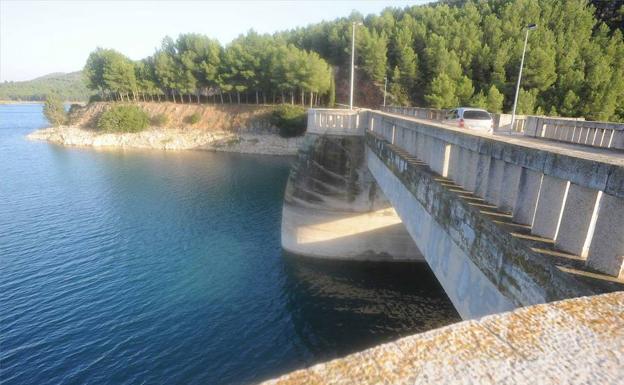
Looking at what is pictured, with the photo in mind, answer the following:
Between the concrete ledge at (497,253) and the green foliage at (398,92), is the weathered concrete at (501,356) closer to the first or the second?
the concrete ledge at (497,253)

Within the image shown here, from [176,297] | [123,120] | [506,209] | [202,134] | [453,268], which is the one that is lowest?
[176,297]

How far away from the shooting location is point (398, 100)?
62.5 meters

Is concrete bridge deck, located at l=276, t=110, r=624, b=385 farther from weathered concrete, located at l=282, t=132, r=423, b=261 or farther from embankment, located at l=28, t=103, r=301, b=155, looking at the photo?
embankment, located at l=28, t=103, r=301, b=155

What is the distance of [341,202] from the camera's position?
1991cm

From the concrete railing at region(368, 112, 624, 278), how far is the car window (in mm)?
13701

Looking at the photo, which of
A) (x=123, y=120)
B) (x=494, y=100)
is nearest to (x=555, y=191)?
(x=494, y=100)

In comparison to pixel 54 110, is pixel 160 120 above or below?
below

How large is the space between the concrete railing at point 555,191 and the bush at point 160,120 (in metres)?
69.9

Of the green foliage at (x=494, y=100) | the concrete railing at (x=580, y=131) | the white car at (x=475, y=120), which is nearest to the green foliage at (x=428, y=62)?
the green foliage at (x=494, y=100)

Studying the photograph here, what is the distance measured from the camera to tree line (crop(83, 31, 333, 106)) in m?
62.9

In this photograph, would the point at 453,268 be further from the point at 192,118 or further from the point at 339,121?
the point at 192,118

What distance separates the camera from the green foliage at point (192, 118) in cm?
6600

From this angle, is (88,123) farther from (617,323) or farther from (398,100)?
(617,323)

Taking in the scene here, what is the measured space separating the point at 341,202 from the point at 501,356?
714 inches
